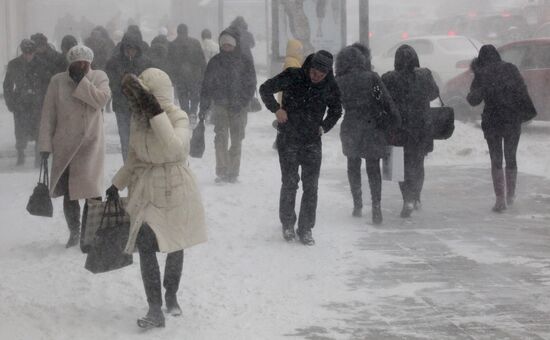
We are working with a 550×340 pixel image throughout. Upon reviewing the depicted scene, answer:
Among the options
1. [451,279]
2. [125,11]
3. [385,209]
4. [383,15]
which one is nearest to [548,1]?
[383,15]

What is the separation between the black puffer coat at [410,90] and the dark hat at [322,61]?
1750 millimetres

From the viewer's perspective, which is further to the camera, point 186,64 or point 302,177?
point 186,64

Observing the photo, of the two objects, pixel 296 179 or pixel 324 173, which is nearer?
pixel 296 179

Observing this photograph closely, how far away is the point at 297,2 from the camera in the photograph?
1633 cm

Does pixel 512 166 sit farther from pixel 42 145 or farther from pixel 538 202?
pixel 42 145

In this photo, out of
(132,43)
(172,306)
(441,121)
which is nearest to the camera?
(172,306)

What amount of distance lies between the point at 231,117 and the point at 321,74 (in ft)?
11.8

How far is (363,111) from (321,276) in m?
2.48

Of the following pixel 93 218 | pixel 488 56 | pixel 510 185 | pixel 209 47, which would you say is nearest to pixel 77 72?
pixel 93 218

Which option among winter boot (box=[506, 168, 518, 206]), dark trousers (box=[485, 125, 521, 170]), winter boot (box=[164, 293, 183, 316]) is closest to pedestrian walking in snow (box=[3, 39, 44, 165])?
dark trousers (box=[485, 125, 521, 170])

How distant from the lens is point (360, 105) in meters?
9.73

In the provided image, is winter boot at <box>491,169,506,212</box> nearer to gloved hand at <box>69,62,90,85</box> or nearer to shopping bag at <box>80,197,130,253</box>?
gloved hand at <box>69,62,90,85</box>

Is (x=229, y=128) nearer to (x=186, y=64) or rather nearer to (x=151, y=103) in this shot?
(x=186, y=64)

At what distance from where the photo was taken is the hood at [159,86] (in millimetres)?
6184
